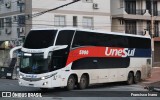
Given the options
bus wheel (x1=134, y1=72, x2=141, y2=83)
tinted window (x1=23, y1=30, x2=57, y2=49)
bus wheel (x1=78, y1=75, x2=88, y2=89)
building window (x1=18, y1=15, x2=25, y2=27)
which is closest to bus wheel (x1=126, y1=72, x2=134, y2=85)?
bus wheel (x1=134, y1=72, x2=141, y2=83)

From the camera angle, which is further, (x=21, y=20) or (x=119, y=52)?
(x=21, y=20)

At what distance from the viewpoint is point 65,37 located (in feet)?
77.9

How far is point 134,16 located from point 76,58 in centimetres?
3324

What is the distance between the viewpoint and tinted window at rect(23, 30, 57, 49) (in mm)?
22812

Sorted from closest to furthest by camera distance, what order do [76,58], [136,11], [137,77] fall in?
[76,58]
[137,77]
[136,11]

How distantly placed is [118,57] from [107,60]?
4.58 ft

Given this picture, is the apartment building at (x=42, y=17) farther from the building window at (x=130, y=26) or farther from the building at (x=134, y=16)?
the building window at (x=130, y=26)

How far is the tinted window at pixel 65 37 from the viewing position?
23.3 metres

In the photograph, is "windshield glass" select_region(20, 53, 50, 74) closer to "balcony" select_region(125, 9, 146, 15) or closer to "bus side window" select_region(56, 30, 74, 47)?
"bus side window" select_region(56, 30, 74, 47)

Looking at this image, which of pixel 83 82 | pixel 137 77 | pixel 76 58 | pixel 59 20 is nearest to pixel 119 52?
pixel 137 77

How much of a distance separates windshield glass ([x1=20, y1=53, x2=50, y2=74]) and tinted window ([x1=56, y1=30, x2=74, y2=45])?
4.64 feet

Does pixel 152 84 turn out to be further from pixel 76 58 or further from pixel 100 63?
pixel 76 58

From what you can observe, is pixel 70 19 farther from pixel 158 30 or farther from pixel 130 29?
pixel 158 30

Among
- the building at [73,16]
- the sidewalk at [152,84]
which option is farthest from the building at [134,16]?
the sidewalk at [152,84]
